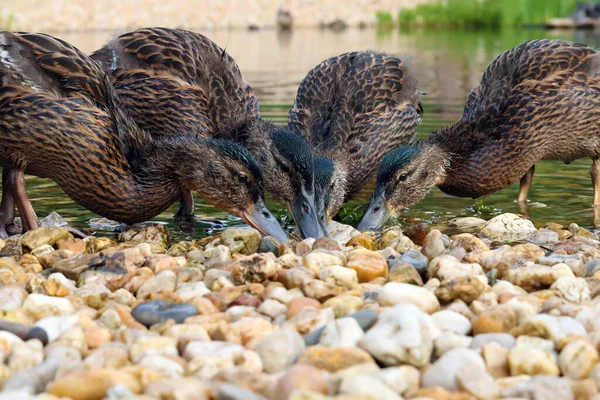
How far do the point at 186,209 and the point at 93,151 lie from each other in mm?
1273

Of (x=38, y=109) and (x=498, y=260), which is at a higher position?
(x=38, y=109)

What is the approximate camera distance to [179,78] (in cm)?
680

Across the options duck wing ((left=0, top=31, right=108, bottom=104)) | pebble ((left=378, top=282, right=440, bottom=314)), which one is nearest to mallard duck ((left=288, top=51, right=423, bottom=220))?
duck wing ((left=0, top=31, right=108, bottom=104))

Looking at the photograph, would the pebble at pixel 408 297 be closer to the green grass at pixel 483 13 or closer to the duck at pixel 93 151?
the duck at pixel 93 151

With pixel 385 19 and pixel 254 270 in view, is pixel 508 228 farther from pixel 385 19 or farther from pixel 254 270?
pixel 385 19

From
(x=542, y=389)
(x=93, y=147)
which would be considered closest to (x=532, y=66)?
(x=93, y=147)

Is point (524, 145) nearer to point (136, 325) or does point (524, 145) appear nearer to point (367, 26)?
point (136, 325)

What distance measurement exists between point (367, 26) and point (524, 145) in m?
23.5

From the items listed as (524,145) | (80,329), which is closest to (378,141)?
(524,145)

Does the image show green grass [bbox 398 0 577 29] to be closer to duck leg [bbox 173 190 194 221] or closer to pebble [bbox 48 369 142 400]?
duck leg [bbox 173 190 194 221]

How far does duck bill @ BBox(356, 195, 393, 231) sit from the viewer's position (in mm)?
6383

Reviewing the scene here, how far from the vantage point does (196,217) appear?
6.82m

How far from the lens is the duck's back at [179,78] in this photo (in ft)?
21.8

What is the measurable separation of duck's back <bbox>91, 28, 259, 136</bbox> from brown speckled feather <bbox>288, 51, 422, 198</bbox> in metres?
0.50
